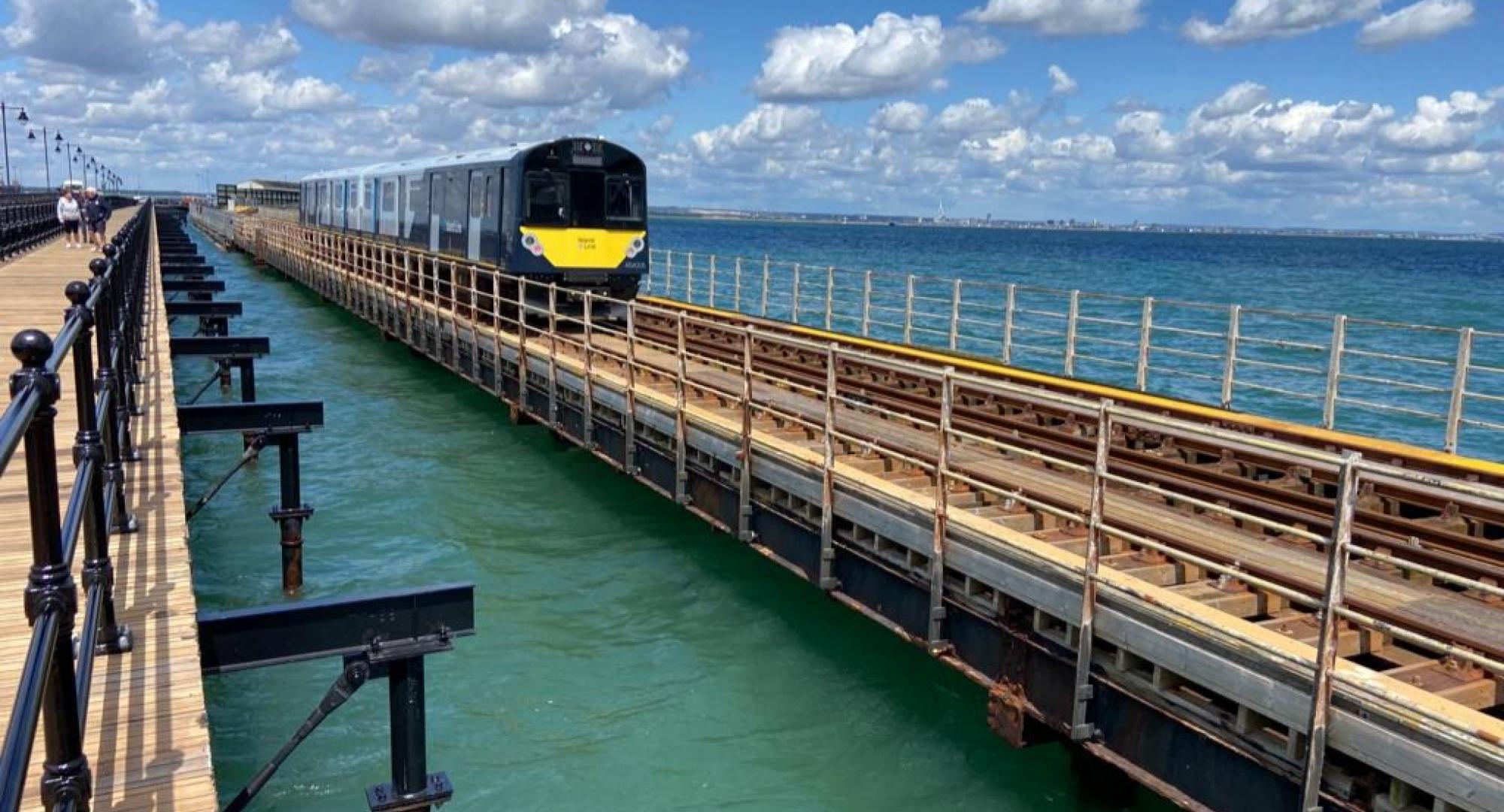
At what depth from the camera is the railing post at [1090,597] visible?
19.8ft

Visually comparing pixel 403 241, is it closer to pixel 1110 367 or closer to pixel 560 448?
pixel 560 448

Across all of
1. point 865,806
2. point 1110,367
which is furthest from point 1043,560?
point 1110,367

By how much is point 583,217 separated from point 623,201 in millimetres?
802

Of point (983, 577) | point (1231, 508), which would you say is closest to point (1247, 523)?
point (1231, 508)

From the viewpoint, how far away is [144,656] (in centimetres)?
474

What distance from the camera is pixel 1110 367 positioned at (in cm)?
3198

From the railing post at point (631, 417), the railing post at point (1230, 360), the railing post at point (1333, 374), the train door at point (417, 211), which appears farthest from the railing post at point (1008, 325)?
the train door at point (417, 211)

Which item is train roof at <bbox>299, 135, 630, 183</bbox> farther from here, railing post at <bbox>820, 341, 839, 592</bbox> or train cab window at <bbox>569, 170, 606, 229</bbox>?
railing post at <bbox>820, 341, 839, 592</bbox>

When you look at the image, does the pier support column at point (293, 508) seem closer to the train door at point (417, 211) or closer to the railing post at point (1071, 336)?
the railing post at point (1071, 336)

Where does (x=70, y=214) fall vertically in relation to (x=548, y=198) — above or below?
below

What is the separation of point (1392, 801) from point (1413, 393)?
1117 inches

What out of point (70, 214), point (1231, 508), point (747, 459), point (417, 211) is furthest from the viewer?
point (70, 214)

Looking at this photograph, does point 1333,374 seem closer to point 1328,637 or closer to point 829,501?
point 829,501

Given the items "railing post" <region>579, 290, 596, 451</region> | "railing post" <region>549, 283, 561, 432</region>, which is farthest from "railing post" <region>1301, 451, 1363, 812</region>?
"railing post" <region>549, 283, 561, 432</region>
